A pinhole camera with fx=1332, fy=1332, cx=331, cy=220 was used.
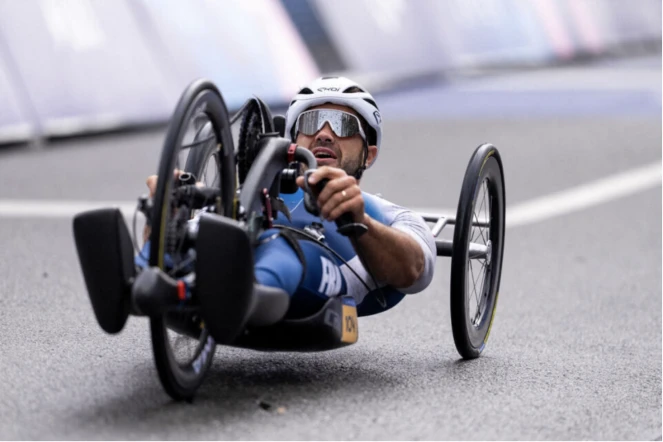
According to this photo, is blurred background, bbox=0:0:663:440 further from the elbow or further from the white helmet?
the white helmet

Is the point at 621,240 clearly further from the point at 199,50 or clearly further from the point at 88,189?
the point at 199,50

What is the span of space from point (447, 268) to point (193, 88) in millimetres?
3949

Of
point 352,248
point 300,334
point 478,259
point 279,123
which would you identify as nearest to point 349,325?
point 300,334

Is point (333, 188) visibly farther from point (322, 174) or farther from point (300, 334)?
point (300, 334)

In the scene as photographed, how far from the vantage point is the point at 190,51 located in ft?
48.1

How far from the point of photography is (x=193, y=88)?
391cm

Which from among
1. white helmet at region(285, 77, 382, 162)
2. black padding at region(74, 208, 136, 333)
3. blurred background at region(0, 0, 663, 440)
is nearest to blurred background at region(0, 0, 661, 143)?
blurred background at region(0, 0, 663, 440)

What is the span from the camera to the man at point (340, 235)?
4109 mm

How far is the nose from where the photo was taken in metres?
4.68

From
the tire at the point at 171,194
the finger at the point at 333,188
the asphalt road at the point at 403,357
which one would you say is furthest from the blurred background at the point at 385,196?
the finger at the point at 333,188

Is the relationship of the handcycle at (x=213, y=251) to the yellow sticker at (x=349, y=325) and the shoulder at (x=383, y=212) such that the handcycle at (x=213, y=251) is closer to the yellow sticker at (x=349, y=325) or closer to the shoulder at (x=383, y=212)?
the yellow sticker at (x=349, y=325)

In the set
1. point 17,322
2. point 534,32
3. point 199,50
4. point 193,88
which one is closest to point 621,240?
point 17,322

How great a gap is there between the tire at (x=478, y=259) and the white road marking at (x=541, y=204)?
3.15 metres

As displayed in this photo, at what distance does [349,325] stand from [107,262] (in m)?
0.96
